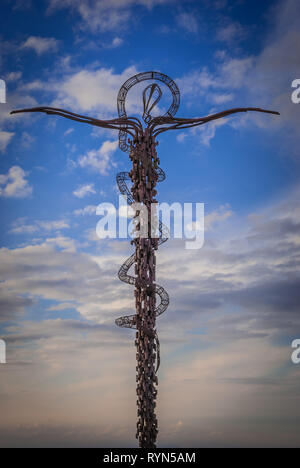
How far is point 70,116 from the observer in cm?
1866

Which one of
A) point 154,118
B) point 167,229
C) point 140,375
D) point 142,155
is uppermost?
point 154,118

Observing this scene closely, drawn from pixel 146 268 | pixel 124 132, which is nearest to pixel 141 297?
pixel 146 268

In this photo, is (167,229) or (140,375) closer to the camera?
(140,375)

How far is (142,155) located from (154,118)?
1.45 meters

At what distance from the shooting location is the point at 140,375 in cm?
1706
